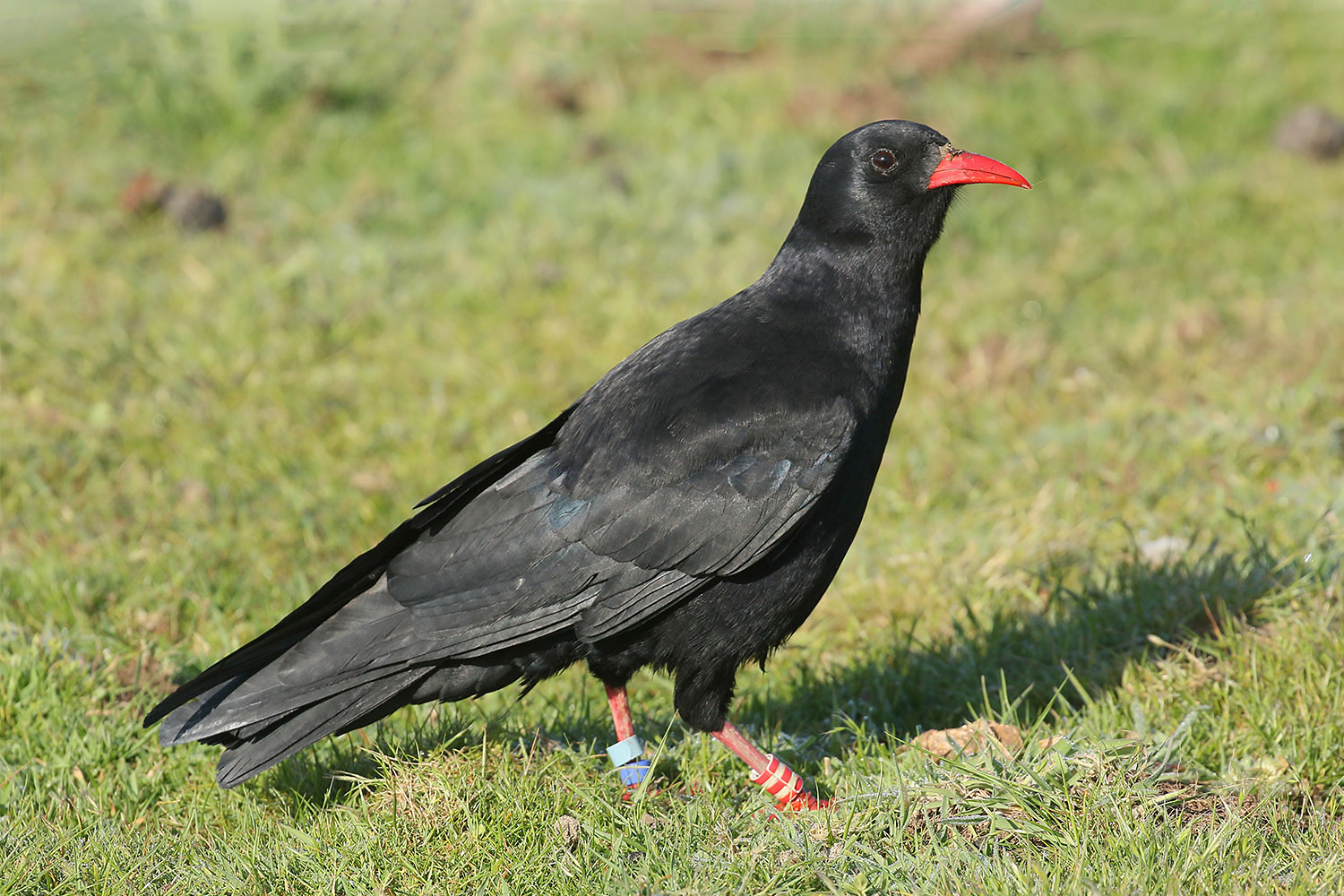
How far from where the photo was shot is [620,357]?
661 cm

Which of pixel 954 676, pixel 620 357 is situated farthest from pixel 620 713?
pixel 620 357

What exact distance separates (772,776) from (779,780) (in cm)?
2

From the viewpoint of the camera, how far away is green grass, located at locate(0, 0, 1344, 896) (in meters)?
3.34

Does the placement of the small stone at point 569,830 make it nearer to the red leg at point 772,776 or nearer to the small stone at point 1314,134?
the red leg at point 772,776

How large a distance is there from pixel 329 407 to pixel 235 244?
1.75 m

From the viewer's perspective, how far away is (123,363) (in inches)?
249

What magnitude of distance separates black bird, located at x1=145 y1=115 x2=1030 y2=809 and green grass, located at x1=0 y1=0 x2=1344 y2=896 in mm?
242

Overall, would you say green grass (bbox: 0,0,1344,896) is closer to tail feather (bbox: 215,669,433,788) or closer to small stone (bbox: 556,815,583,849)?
small stone (bbox: 556,815,583,849)

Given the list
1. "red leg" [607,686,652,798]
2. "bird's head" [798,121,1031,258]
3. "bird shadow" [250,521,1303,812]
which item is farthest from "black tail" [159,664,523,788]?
"bird's head" [798,121,1031,258]

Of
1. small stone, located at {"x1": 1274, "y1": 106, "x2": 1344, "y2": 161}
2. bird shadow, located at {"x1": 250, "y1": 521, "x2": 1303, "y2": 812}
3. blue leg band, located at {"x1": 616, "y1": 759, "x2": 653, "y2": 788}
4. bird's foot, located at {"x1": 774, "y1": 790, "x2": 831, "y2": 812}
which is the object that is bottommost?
bird shadow, located at {"x1": 250, "y1": 521, "x2": 1303, "y2": 812}

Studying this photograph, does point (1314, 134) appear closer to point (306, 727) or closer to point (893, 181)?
point (893, 181)

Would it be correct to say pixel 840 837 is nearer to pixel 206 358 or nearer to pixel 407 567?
pixel 407 567

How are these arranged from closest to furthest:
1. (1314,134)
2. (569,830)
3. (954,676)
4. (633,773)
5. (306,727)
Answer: (569,830), (306,727), (633,773), (954,676), (1314,134)

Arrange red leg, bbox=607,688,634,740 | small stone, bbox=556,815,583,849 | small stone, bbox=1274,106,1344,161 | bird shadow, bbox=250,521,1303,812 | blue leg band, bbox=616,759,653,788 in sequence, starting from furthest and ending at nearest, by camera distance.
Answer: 1. small stone, bbox=1274,106,1344,161
2. bird shadow, bbox=250,521,1303,812
3. red leg, bbox=607,688,634,740
4. blue leg band, bbox=616,759,653,788
5. small stone, bbox=556,815,583,849
